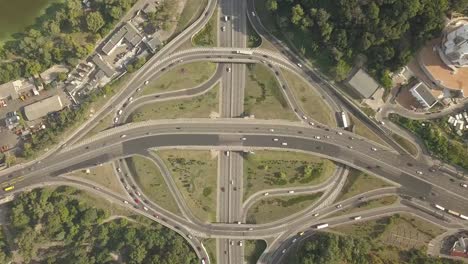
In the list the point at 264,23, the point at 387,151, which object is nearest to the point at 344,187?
the point at 387,151

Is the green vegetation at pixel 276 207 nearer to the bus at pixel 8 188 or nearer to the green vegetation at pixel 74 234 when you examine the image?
the green vegetation at pixel 74 234

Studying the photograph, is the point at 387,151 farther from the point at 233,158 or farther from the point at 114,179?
the point at 114,179

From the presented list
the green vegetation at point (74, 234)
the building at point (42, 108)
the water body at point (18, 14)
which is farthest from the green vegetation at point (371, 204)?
the water body at point (18, 14)

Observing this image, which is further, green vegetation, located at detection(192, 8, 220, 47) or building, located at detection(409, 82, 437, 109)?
green vegetation, located at detection(192, 8, 220, 47)

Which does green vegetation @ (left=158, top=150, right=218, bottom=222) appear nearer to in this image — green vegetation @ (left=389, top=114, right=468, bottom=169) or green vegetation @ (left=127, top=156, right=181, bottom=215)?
green vegetation @ (left=127, top=156, right=181, bottom=215)

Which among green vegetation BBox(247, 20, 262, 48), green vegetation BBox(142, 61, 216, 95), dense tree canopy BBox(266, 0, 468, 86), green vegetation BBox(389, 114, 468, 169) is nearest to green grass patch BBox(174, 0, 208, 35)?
green vegetation BBox(142, 61, 216, 95)

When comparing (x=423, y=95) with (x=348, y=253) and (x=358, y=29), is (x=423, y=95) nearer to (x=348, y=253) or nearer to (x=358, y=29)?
(x=358, y=29)
